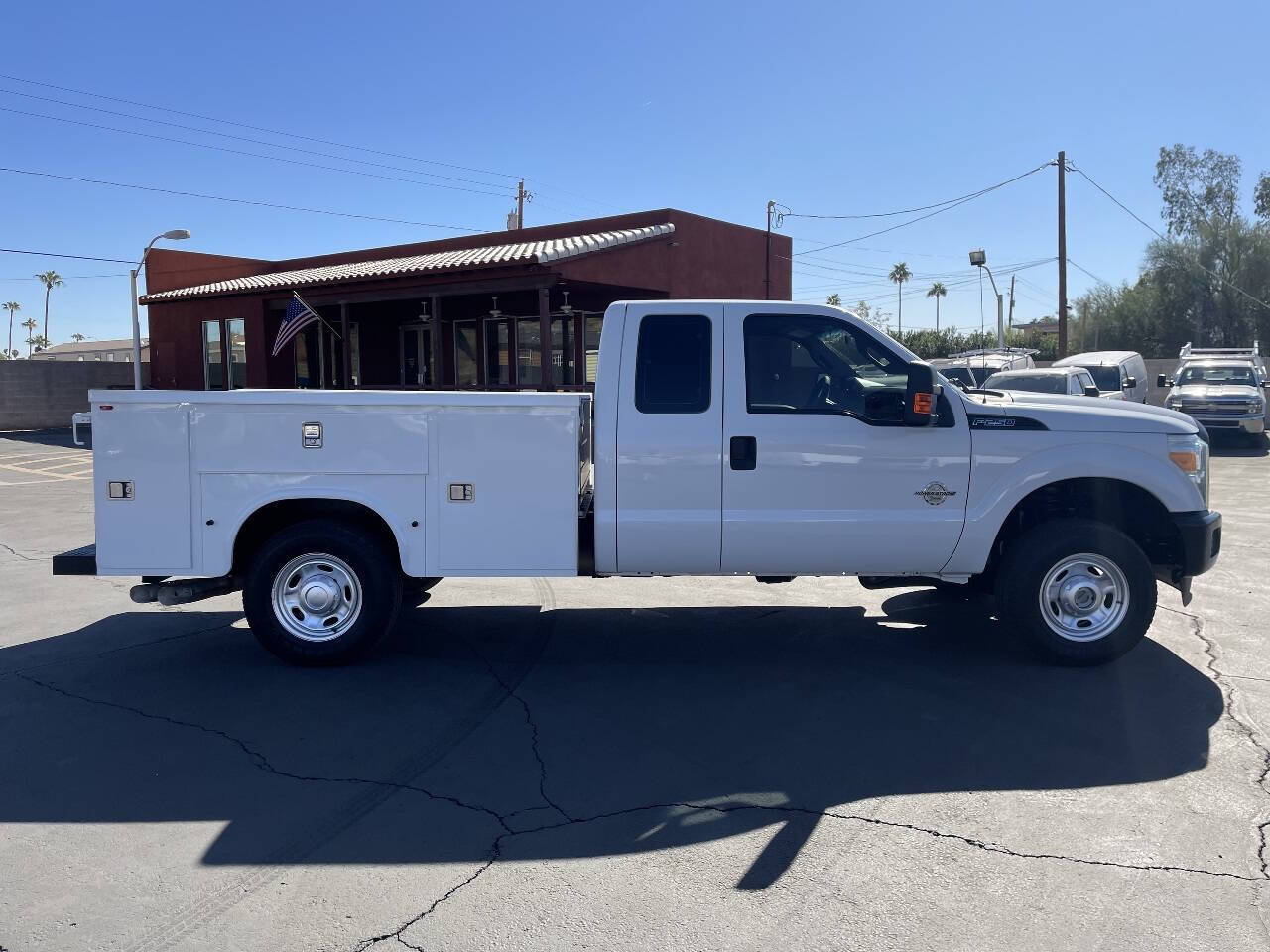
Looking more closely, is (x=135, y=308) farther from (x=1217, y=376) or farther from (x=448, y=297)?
(x=1217, y=376)

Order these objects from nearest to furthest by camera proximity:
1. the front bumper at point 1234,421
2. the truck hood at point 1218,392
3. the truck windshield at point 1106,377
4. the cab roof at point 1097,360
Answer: the front bumper at point 1234,421
the truck hood at point 1218,392
the truck windshield at point 1106,377
the cab roof at point 1097,360

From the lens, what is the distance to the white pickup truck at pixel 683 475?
6.03 meters

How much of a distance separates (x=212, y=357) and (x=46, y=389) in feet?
25.5

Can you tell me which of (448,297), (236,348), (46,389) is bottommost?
(46,389)

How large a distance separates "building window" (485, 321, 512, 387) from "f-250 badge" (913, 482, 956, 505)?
53.2 feet

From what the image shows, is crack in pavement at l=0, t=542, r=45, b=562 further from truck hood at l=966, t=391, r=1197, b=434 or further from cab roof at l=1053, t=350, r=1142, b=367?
cab roof at l=1053, t=350, r=1142, b=367

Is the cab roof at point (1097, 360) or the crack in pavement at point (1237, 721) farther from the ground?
the cab roof at point (1097, 360)

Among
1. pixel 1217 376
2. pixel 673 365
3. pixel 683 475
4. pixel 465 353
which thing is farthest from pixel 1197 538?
pixel 1217 376

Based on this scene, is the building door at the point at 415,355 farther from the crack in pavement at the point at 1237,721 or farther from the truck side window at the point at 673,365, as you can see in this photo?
the crack in pavement at the point at 1237,721

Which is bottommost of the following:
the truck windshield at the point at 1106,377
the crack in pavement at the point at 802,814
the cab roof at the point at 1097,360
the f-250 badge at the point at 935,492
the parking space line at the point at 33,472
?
the crack in pavement at the point at 802,814

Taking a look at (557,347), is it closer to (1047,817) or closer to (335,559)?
(335,559)

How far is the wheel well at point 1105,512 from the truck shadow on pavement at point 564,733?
28.5 inches

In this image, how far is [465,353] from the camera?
22.3 metres

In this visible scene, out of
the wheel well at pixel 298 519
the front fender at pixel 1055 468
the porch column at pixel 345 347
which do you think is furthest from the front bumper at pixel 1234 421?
the wheel well at pixel 298 519
